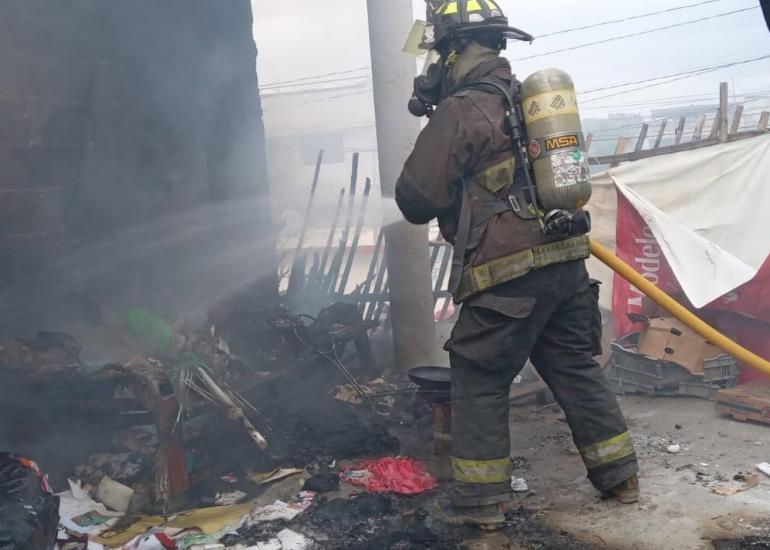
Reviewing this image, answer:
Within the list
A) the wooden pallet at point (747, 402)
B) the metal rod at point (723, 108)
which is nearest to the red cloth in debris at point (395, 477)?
the wooden pallet at point (747, 402)

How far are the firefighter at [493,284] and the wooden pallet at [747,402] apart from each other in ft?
4.99

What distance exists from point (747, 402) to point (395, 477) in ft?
8.04

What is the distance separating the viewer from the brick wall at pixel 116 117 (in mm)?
5094

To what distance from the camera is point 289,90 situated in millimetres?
38750

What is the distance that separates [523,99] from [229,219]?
4.52 metres

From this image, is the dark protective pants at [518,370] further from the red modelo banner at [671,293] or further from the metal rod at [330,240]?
the metal rod at [330,240]

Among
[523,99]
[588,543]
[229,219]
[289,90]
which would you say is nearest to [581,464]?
[588,543]

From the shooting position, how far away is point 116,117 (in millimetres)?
5902

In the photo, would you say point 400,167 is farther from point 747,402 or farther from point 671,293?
point 747,402

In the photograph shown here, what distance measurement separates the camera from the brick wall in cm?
509

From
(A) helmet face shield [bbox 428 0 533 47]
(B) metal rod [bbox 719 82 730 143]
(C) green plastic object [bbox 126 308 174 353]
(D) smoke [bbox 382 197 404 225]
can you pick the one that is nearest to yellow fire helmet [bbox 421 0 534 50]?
(A) helmet face shield [bbox 428 0 533 47]

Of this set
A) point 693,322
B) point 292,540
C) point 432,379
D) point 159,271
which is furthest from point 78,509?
point 693,322

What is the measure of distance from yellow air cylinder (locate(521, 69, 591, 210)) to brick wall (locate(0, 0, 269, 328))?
3.76 m

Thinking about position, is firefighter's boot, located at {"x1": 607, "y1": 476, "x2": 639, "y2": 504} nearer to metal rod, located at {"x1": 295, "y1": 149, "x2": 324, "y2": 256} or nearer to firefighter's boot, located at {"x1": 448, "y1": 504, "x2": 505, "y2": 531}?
firefighter's boot, located at {"x1": 448, "y1": 504, "x2": 505, "y2": 531}
